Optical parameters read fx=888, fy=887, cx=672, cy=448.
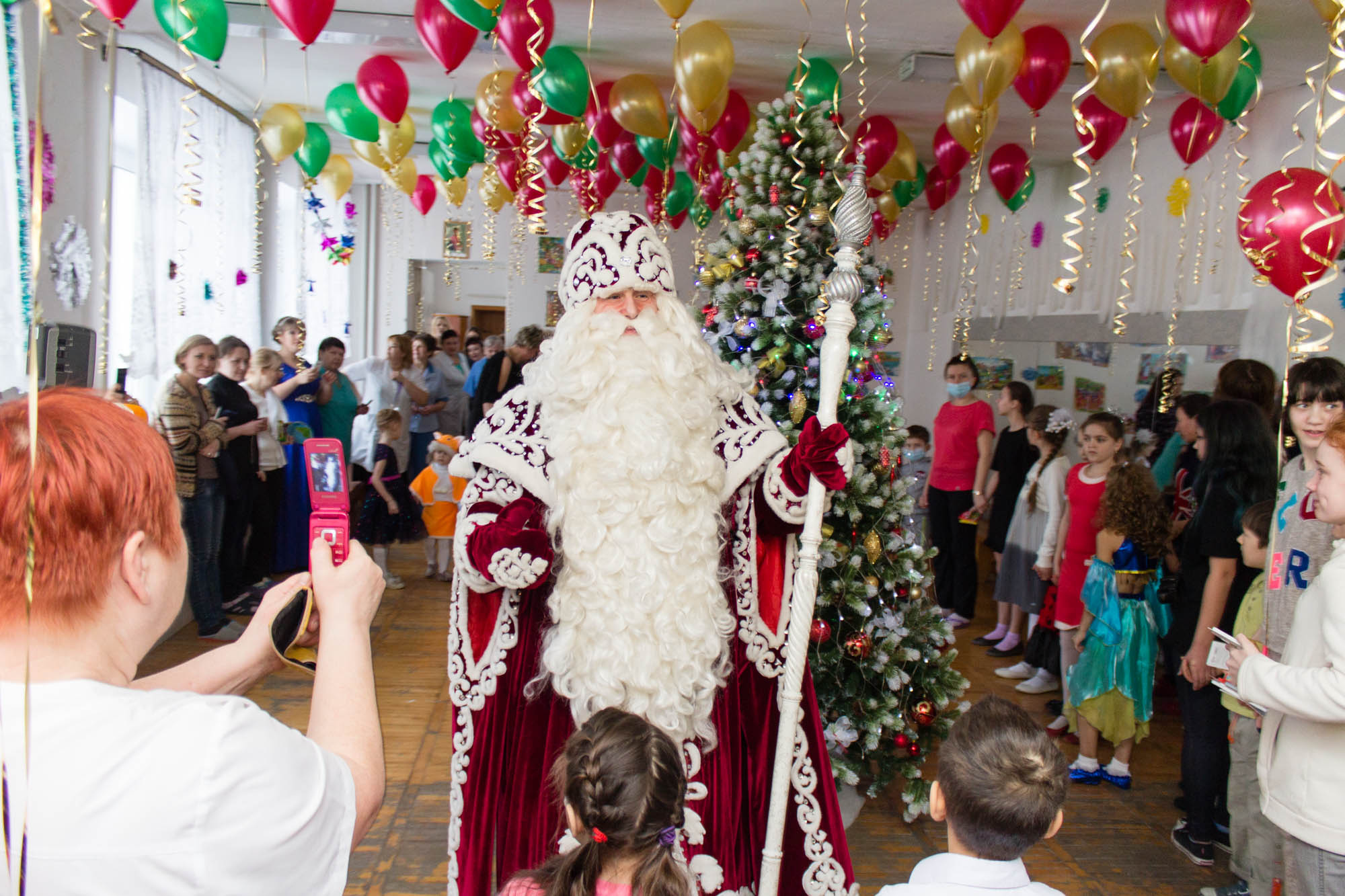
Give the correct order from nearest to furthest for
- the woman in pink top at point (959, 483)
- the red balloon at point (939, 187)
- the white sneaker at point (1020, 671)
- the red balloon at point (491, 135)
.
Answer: the white sneaker at point (1020, 671) < the red balloon at point (491, 135) < the woman in pink top at point (959, 483) < the red balloon at point (939, 187)

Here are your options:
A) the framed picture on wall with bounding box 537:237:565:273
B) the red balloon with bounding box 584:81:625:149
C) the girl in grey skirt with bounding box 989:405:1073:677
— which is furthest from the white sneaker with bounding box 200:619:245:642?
the framed picture on wall with bounding box 537:237:565:273

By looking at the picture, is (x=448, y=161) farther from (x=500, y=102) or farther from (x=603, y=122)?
(x=500, y=102)

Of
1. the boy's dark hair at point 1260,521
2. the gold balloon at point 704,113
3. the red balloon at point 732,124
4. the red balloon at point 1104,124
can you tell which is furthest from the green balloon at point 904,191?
the boy's dark hair at point 1260,521

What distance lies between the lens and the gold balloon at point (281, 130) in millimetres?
5773

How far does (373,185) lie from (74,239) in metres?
6.50

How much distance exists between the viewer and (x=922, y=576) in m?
3.56

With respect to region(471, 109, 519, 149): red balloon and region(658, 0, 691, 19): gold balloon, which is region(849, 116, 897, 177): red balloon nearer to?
region(471, 109, 519, 149): red balloon

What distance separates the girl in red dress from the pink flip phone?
3.78 m

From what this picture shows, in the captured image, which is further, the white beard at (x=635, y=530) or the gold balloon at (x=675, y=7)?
the gold balloon at (x=675, y=7)

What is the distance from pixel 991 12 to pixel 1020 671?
3.49 meters

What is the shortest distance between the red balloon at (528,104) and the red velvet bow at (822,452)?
3595 mm

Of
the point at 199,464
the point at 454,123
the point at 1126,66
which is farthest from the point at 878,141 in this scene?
the point at 199,464

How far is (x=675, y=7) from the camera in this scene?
3811 millimetres

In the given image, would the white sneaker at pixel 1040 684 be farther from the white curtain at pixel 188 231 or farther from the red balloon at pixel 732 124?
the white curtain at pixel 188 231
